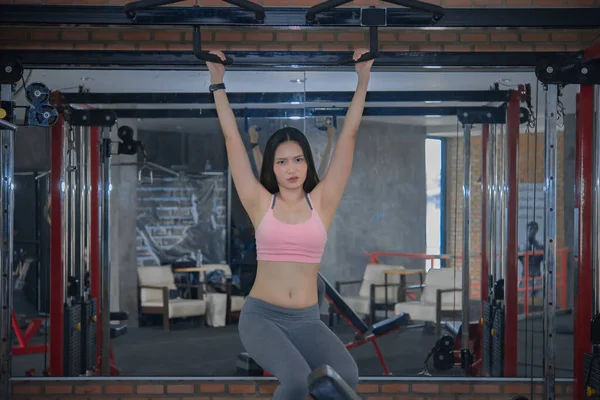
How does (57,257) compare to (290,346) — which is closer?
(290,346)

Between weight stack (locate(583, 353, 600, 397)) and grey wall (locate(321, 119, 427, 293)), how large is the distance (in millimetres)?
1156

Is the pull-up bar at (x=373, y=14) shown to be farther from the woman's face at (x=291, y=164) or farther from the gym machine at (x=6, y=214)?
the gym machine at (x=6, y=214)

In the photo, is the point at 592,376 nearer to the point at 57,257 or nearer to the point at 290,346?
the point at 290,346

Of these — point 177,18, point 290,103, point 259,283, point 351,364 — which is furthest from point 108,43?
point 351,364

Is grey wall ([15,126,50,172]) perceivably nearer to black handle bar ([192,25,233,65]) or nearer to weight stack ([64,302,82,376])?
weight stack ([64,302,82,376])

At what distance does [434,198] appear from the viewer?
15.4 feet

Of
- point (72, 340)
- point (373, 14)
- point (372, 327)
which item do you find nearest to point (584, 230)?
point (372, 327)

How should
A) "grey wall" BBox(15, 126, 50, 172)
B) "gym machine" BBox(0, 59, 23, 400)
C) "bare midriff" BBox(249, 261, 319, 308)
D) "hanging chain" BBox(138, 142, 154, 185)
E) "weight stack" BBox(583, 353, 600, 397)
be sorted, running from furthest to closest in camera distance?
1. "grey wall" BBox(15, 126, 50, 172)
2. "hanging chain" BBox(138, 142, 154, 185)
3. "gym machine" BBox(0, 59, 23, 400)
4. "weight stack" BBox(583, 353, 600, 397)
5. "bare midriff" BBox(249, 261, 319, 308)

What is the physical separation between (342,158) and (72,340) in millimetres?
3002

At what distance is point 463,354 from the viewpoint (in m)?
4.95

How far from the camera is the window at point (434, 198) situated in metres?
4.70

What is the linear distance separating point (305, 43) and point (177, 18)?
5.29 ft

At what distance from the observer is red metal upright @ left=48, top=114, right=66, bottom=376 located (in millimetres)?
5008

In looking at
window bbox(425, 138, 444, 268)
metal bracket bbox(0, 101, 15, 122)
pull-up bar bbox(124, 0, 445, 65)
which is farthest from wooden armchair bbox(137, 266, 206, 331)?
pull-up bar bbox(124, 0, 445, 65)
